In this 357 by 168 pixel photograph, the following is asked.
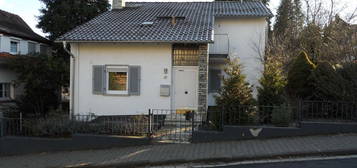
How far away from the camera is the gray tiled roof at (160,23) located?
12492 mm

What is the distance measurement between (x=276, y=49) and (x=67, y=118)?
13690 millimetres

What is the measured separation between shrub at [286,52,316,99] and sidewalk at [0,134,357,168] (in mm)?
3244

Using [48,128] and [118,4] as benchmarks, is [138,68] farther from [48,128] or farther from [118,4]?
[118,4]

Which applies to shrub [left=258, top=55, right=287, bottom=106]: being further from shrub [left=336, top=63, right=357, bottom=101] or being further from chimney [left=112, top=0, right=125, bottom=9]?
chimney [left=112, top=0, right=125, bottom=9]

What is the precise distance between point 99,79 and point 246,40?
23.4 ft

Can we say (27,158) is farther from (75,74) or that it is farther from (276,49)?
(276,49)

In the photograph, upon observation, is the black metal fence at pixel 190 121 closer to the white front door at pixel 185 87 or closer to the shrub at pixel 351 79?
the shrub at pixel 351 79

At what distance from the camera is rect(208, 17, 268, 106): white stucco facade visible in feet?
51.0

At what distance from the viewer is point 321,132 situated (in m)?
9.33

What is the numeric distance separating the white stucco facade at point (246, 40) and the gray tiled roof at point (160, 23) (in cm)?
51

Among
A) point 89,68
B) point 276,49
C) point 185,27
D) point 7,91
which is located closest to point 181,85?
point 185,27

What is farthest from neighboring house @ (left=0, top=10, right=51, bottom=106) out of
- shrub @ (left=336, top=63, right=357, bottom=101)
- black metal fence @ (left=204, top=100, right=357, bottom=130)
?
shrub @ (left=336, top=63, right=357, bottom=101)

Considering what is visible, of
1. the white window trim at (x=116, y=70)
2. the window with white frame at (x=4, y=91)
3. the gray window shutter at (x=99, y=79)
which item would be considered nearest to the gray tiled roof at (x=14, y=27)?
the window with white frame at (x=4, y=91)

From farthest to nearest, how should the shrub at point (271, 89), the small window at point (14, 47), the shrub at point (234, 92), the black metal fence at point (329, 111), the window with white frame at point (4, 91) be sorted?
the small window at point (14, 47) → the window with white frame at point (4, 91) → the shrub at point (271, 89) → the shrub at point (234, 92) → the black metal fence at point (329, 111)
